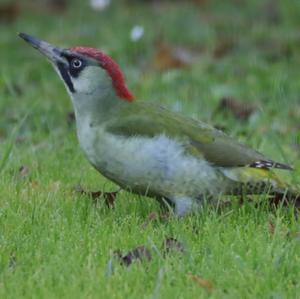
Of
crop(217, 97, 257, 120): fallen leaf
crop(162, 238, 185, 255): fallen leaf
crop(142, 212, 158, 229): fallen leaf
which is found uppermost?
crop(162, 238, 185, 255): fallen leaf

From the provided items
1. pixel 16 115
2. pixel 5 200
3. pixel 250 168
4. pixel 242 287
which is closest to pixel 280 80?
pixel 16 115

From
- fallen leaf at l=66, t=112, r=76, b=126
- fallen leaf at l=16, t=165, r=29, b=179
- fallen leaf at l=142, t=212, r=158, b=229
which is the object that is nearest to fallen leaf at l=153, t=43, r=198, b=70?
fallen leaf at l=66, t=112, r=76, b=126

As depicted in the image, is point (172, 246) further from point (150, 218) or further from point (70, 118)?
point (70, 118)

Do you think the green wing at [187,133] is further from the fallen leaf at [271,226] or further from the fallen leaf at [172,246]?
the fallen leaf at [172,246]

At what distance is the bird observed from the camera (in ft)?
14.9

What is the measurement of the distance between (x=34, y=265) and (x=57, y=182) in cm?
126

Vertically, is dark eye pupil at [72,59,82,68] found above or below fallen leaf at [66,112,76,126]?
above

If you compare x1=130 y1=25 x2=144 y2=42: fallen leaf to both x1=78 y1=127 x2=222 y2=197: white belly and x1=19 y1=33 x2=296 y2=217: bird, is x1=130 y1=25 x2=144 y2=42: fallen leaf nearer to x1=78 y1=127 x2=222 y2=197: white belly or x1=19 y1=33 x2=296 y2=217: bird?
x1=19 y1=33 x2=296 y2=217: bird

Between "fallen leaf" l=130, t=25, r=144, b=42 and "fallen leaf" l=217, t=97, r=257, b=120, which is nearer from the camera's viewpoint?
"fallen leaf" l=217, t=97, r=257, b=120

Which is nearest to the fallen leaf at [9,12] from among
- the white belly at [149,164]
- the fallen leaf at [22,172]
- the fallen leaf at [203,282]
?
the fallen leaf at [22,172]

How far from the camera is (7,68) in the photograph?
333 inches

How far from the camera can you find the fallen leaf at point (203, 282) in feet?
12.1

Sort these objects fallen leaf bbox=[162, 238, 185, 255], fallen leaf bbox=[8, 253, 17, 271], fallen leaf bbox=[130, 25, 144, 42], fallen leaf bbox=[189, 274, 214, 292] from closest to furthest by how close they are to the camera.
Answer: fallen leaf bbox=[189, 274, 214, 292] → fallen leaf bbox=[8, 253, 17, 271] → fallen leaf bbox=[162, 238, 185, 255] → fallen leaf bbox=[130, 25, 144, 42]

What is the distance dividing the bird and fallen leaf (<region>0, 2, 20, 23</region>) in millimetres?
5576
